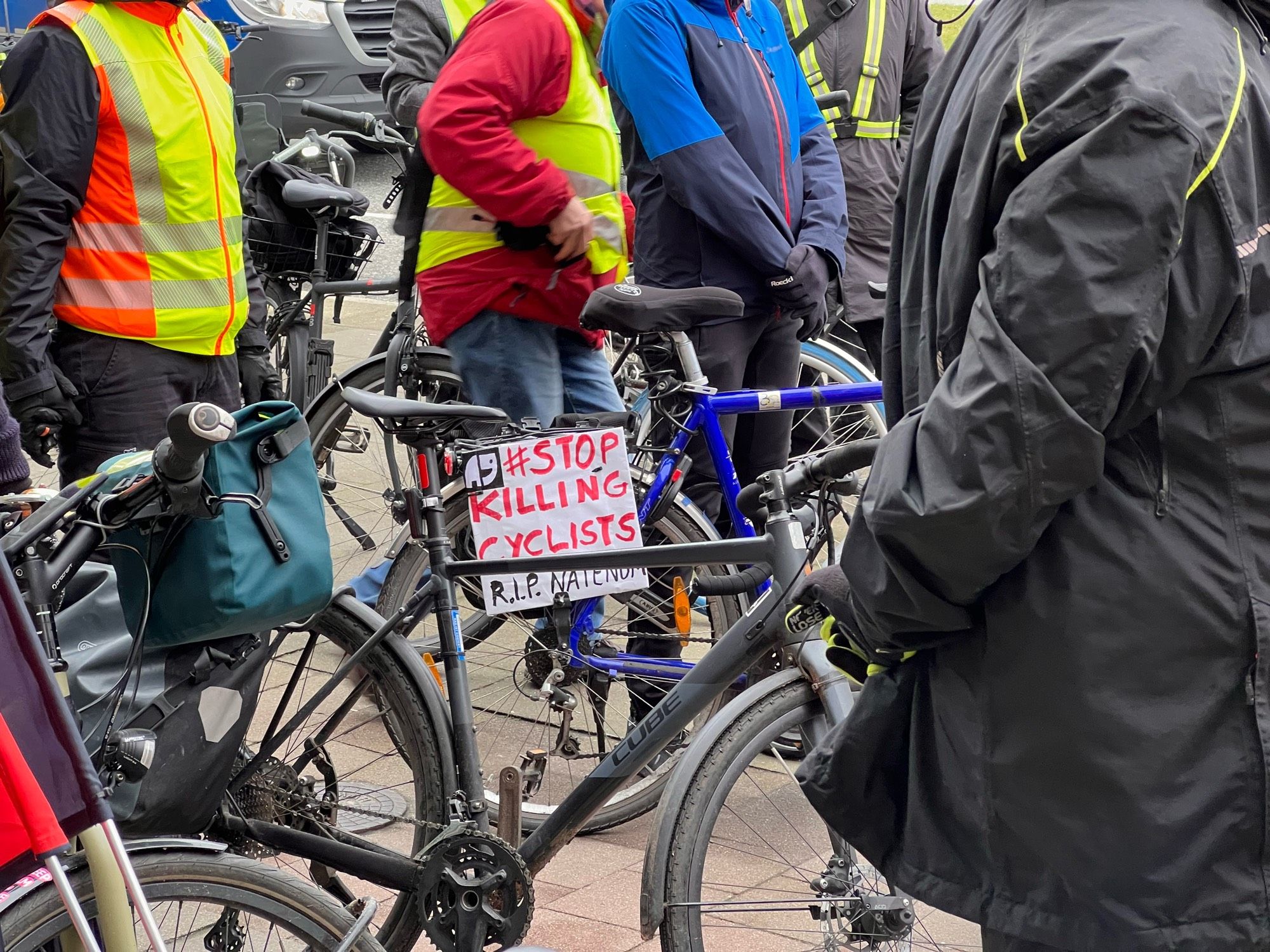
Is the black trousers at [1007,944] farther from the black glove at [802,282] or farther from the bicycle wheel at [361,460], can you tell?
the bicycle wheel at [361,460]

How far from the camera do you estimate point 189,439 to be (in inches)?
92.1

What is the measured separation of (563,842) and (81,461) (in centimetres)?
183

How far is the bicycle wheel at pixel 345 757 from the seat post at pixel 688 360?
Answer: 124 cm

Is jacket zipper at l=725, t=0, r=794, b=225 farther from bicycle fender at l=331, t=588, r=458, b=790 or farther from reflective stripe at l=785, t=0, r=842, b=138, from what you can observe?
bicycle fender at l=331, t=588, r=458, b=790

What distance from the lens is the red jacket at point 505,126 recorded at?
3.85 m

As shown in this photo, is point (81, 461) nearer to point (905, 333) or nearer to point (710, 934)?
point (710, 934)

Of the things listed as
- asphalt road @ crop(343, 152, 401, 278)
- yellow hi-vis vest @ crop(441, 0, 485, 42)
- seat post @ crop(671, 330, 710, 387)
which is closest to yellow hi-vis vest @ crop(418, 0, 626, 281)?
seat post @ crop(671, 330, 710, 387)

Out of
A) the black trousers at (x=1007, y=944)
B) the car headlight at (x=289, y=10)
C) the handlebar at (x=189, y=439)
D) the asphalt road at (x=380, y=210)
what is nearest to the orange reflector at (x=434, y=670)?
the handlebar at (x=189, y=439)

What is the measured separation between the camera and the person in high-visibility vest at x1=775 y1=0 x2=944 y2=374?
5.50 meters

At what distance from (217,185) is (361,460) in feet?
6.20

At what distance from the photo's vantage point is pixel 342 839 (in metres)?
3.04

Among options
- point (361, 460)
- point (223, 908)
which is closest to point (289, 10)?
point (361, 460)

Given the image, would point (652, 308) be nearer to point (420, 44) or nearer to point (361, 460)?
point (361, 460)

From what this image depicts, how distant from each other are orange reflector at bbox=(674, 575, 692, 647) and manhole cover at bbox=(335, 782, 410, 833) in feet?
3.24
